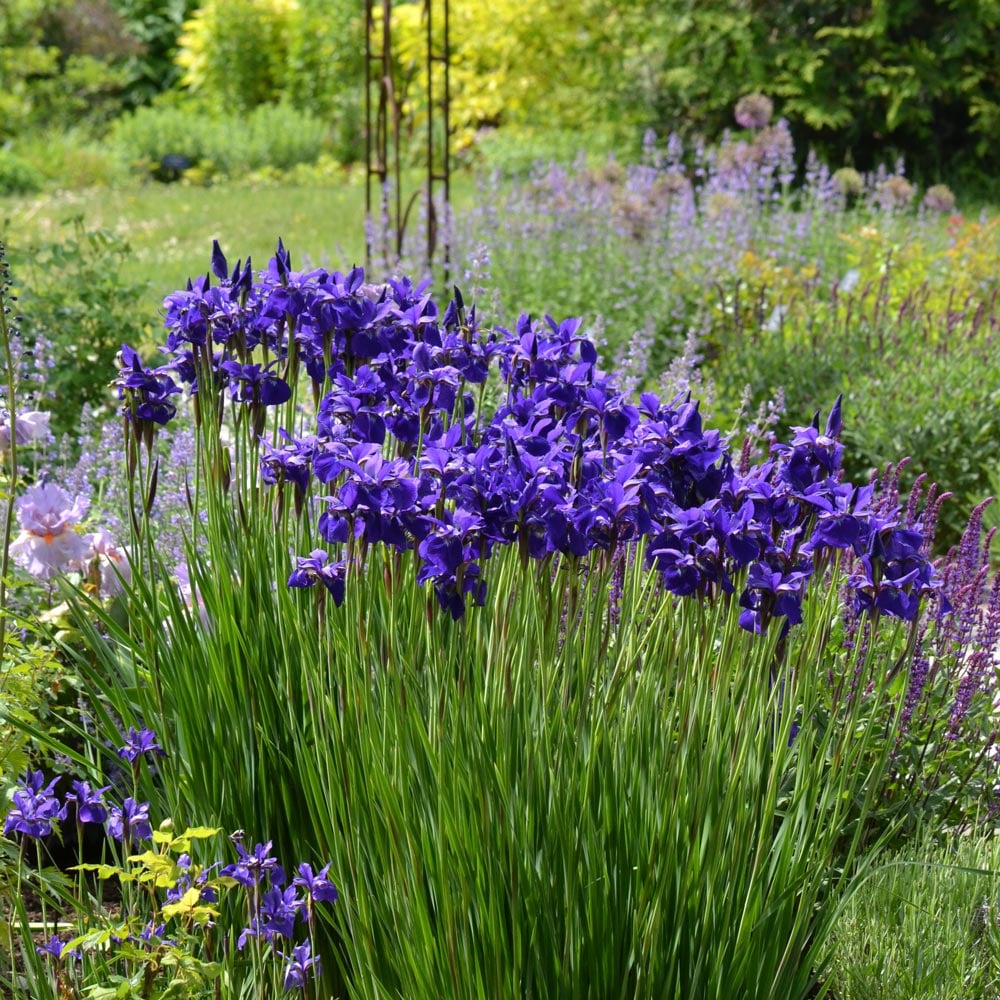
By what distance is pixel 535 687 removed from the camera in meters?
1.92

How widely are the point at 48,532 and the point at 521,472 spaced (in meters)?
1.69

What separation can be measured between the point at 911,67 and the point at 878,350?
24.7ft

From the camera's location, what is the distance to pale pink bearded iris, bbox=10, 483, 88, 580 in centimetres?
294

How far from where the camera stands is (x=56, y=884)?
89.4 inches

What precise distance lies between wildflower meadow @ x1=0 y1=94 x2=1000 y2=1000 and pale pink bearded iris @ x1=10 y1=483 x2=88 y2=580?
0.01 metres

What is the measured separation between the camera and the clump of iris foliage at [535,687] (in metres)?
1.73

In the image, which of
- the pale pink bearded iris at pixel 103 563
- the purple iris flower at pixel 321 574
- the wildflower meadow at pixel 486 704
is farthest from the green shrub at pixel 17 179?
the purple iris flower at pixel 321 574

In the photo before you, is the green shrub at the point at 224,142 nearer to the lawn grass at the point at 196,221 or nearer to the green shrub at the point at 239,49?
the lawn grass at the point at 196,221

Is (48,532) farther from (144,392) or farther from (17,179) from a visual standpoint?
(17,179)

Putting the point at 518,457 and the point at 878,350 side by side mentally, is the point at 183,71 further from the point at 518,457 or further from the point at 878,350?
the point at 518,457

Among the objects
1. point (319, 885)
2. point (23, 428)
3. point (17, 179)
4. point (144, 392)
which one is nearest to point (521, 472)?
point (319, 885)

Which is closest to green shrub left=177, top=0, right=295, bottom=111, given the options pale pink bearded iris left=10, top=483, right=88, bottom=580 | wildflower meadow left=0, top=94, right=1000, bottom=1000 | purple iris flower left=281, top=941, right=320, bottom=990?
pale pink bearded iris left=10, top=483, right=88, bottom=580

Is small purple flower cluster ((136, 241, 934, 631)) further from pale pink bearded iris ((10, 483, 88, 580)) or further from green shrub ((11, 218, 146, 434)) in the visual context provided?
green shrub ((11, 218, 146, 434))

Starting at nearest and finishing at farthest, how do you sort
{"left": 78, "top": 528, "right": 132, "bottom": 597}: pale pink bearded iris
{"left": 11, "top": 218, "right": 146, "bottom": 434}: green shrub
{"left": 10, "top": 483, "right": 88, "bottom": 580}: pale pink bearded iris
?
1. {"left": 10, "top": 483, "right": 88, "bottom": 580}: pale pink bearded iris
2. {"left": 78, "top": 528, "right": 132, "bottom": 597}: pale pink bearded iris
3. {"left": 11, "top": 218, "right": 146, "bottom": 434}: green shrub
